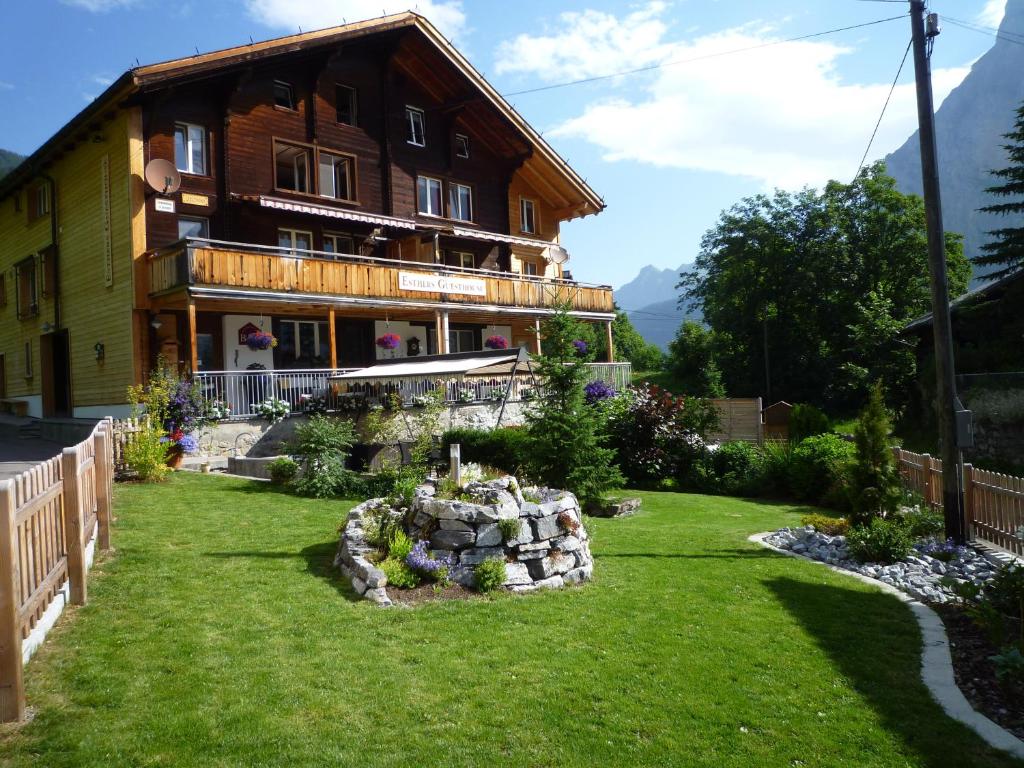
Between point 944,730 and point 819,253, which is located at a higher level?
point 819,253

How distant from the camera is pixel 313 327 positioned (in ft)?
79.6

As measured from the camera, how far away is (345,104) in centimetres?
2564

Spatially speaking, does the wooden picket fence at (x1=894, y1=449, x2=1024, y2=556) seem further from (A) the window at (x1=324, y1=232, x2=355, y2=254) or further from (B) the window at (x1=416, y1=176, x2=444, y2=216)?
(B) the window at (x1=416, y1=176, x2=444, y2=216)

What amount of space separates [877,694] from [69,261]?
83.4ft

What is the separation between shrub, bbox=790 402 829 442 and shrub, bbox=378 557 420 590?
17559 mm

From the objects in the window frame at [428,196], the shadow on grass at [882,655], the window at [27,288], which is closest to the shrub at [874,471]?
the shadow on grass at [882,655]

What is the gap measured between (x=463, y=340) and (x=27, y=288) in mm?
16676

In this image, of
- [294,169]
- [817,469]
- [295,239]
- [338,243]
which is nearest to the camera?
[817,469]

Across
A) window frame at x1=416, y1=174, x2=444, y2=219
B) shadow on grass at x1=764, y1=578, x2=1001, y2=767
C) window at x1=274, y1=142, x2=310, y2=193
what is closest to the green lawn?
shadow on grass at x1=764, y1=578, x2=1001, y2=767

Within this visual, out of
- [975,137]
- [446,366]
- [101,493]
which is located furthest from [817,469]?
[975,137]

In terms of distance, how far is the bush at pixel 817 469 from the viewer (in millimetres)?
15453

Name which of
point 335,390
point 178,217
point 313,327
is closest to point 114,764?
point 335,390

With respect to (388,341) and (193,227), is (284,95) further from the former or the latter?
(388,341)

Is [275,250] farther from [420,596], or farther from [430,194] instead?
[420,596]
